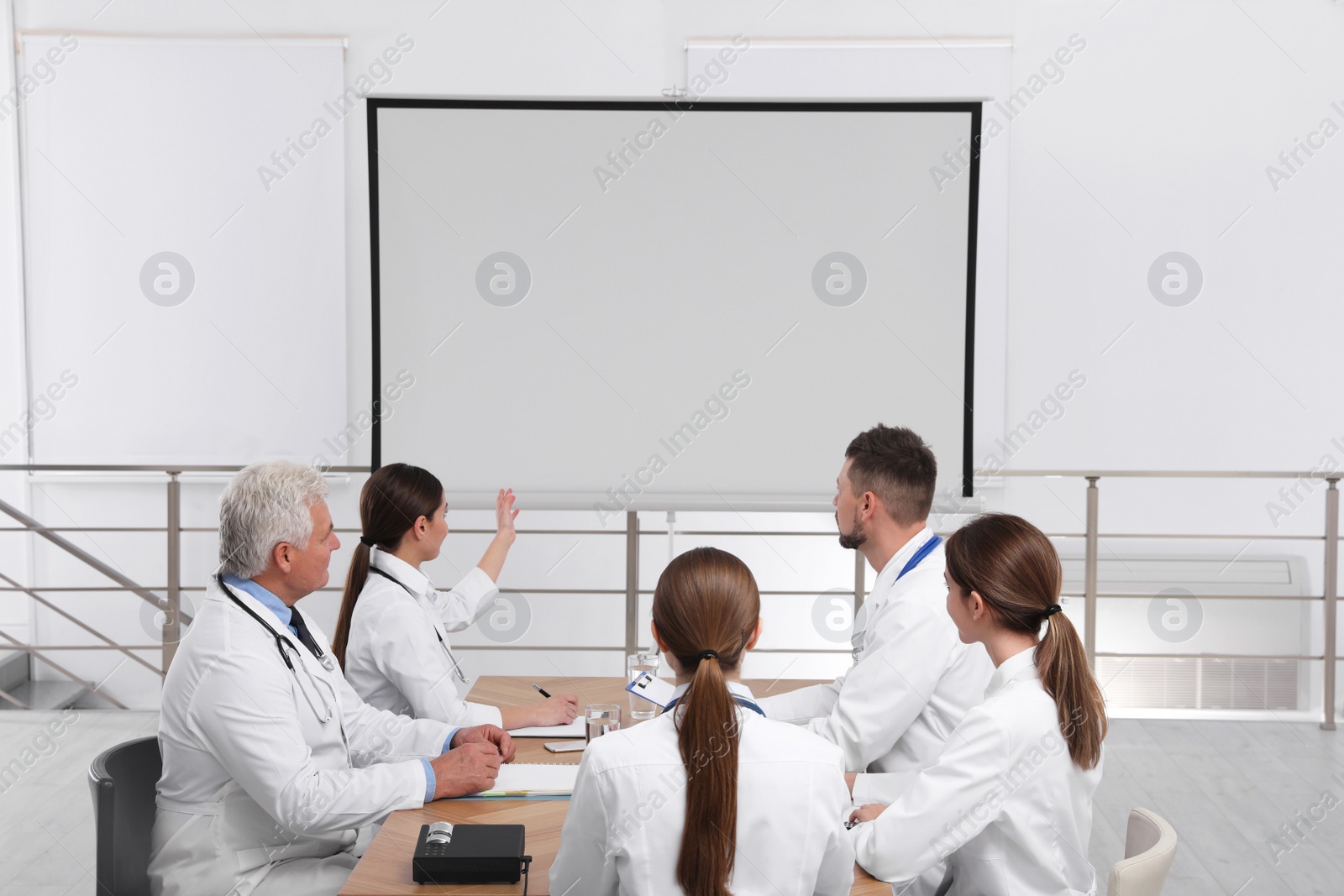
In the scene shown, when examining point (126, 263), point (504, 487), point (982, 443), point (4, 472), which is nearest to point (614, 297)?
point (504, 487)

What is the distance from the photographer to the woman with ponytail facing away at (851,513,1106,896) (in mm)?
1319

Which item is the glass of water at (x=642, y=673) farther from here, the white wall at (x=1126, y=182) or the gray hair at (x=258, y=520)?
the white wall at (x=1126, y=182)

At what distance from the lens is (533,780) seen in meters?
1.61

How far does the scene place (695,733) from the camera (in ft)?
3.73

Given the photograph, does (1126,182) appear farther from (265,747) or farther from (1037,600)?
(265,747)

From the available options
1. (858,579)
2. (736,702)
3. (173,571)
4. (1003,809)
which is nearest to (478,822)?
(736,702)

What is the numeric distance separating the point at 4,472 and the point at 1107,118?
4.85m

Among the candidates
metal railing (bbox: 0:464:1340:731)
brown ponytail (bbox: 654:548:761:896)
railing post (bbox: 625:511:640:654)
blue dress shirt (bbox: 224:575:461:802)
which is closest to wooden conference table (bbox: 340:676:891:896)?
blue dress shirt (bbox: 224:575:461:802)

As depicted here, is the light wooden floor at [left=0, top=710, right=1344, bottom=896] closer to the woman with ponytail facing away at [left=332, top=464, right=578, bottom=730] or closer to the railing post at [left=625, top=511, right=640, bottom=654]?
the woman with ponytail facing away at [left=332, top=464, right=578, bottom=730]

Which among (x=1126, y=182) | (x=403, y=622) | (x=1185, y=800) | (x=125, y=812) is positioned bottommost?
(x=1185, y=800)

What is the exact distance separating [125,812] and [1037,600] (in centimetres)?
139

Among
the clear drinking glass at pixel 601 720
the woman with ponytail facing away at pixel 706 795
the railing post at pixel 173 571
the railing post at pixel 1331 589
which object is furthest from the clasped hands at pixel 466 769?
the railing post at pixel 1331 589

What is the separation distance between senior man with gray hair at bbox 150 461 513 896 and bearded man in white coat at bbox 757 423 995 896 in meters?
0.61

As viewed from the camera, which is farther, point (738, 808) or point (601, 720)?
point (601, 720)
